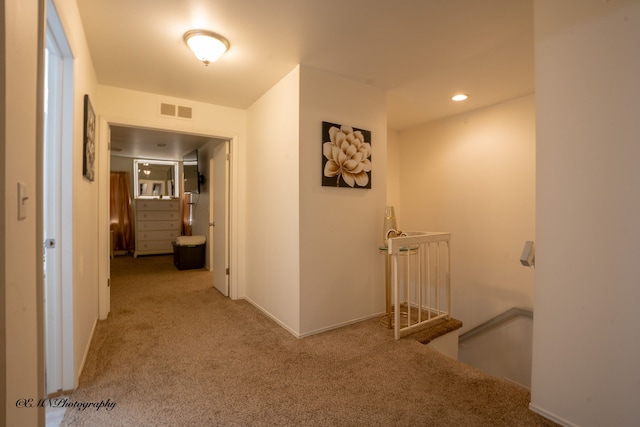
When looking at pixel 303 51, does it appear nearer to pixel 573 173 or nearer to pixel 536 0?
pixel 536 0

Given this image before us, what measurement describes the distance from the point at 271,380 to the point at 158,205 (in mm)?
6094

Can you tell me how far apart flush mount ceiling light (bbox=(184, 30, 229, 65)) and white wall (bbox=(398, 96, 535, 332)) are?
3033mm

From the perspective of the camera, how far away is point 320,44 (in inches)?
89.1

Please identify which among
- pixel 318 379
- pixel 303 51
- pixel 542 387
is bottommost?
pixel 318 379

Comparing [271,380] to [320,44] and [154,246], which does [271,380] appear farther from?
[154,246]

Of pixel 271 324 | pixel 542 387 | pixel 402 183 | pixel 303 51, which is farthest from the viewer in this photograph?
pixel 402 183

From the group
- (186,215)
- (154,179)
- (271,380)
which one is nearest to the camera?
(271,380)

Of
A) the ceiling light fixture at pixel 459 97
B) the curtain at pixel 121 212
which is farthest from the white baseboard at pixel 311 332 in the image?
the curtain at pixel 121 212

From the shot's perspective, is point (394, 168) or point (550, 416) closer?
point (550, 416)

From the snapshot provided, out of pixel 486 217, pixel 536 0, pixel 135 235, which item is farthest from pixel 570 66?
pixel 135 235

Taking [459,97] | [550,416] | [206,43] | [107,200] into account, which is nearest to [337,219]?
[206,43]

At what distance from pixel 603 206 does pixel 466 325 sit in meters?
2.87

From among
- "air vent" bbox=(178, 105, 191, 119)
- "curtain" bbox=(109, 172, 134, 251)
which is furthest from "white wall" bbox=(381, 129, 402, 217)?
"curtain" bbox=(109, 172, 134, 251)

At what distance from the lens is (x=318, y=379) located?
1950mm
